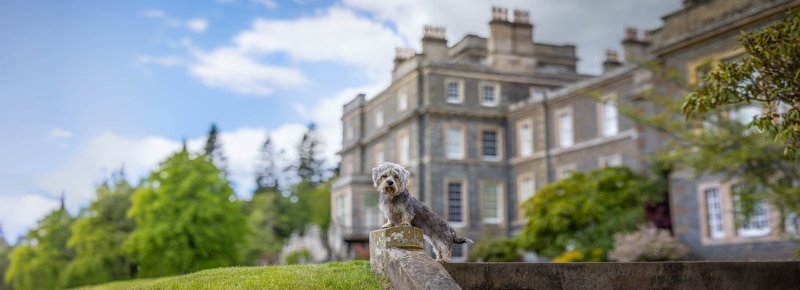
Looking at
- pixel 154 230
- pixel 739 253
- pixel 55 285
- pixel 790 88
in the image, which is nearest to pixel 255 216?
pixel 55 285

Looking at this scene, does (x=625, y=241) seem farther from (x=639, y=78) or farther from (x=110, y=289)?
(x=110, y=289)

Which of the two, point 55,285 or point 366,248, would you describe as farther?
point 366,248

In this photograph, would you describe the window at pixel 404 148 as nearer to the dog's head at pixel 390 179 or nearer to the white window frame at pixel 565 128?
the white window frame at pixel 565 128

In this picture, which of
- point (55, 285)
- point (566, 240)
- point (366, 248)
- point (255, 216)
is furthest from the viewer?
point (255, 216)

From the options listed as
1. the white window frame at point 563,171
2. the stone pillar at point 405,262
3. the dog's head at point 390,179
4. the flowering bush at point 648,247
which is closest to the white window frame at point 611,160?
the white window frame at point 563,171

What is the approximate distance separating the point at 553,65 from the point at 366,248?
46.6 ft

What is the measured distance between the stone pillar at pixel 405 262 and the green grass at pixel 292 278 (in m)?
0.18

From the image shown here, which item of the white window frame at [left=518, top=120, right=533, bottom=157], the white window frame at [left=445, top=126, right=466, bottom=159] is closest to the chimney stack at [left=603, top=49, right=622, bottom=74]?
the white window frame at [left=518, top=120, right=533, bottom=157]

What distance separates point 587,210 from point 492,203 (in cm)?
1253

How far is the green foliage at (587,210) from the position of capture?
86.9 ft

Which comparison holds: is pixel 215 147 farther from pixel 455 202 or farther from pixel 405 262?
pixel 405 262

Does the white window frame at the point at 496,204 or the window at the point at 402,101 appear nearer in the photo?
the white window frame at the point at 496,204

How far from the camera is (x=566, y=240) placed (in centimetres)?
2736

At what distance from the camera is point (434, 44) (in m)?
40.8
